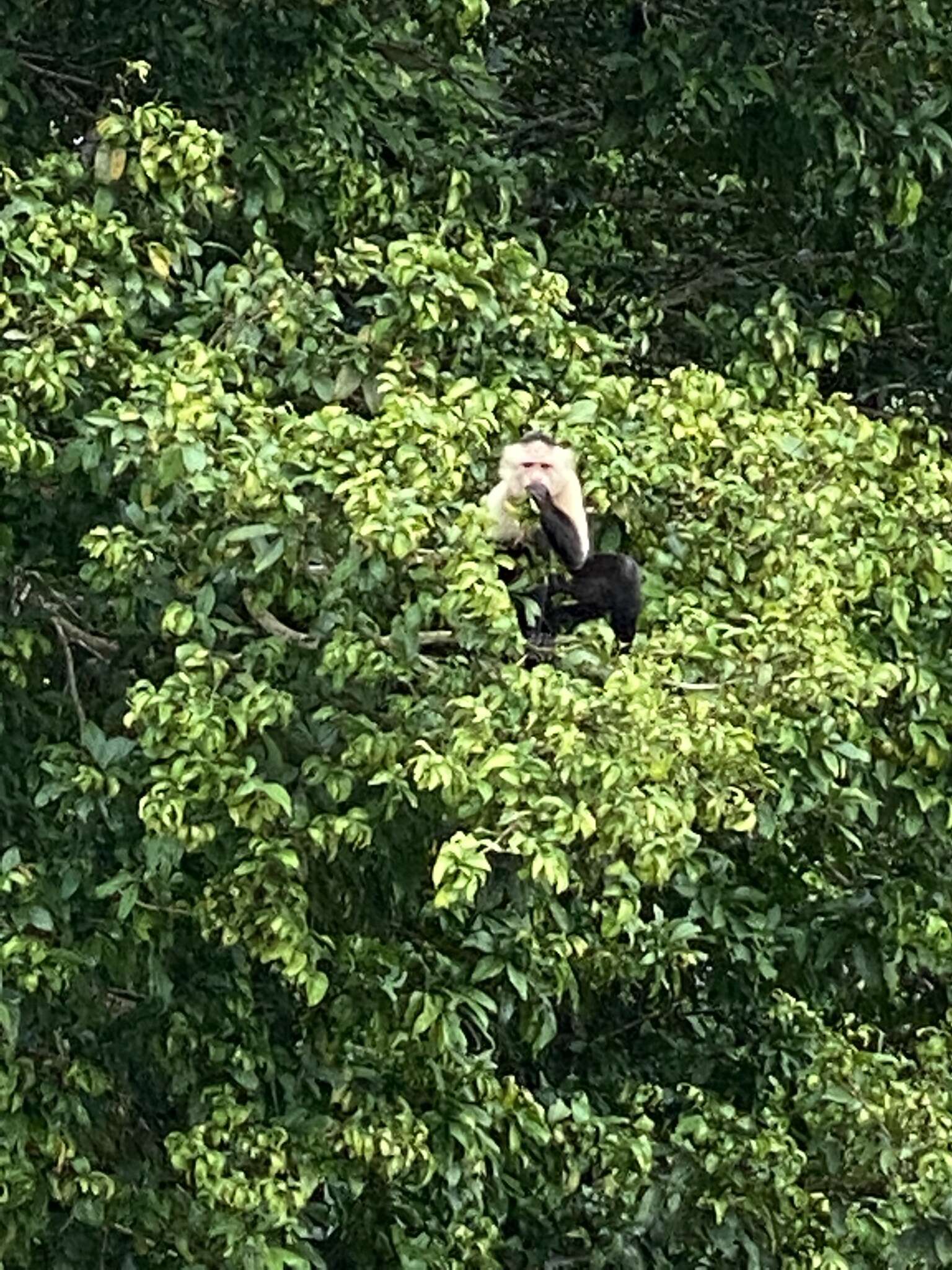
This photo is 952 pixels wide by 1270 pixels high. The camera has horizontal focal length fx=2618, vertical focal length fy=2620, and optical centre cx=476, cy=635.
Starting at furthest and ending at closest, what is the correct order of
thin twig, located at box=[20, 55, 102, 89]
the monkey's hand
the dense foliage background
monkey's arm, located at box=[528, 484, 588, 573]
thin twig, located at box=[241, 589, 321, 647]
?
thin twig, located at box=[20, 55, 102, 89]
monkey's arm, located at box=[528, 484, 588, 573]
the monkey's hand
thin twig, located at box=[241, 589, 321, 647]
the dense foliage background

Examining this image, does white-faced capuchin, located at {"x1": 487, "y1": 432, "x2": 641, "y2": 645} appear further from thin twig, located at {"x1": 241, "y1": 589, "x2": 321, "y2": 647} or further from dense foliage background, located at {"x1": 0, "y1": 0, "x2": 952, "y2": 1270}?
thin twig, located at {"x1": 241, "y1": 589, "x2": 321, "y2": 647}

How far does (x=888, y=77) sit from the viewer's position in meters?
7.39

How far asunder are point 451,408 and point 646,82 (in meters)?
2.29

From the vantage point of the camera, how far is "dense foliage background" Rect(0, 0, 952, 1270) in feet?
18.0

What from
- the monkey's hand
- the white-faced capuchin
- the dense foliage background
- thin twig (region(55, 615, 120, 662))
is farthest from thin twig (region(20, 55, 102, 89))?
the monkey's hand

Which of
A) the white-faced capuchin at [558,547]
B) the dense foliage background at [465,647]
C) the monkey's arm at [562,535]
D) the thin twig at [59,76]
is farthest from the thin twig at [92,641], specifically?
the thin twig at [59,76]

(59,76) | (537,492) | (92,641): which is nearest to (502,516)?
(537,492)

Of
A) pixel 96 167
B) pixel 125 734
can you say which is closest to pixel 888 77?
pixel 96 167

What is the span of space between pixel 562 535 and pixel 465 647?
40.2 inches

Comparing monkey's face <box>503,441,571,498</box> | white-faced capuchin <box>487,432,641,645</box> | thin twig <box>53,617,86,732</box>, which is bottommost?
thin twig <box>53,617,86,732</box>

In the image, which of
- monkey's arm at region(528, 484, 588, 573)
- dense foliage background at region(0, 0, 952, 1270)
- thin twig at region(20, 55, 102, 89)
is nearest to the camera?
dense foliage background at region(0, 0, 952, 1270)

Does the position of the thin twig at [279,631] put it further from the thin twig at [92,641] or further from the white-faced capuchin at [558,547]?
the thin twig at [92,641]

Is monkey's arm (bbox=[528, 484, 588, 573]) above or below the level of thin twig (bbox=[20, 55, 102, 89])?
below

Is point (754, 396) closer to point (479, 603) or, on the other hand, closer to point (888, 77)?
point (888, 77)
